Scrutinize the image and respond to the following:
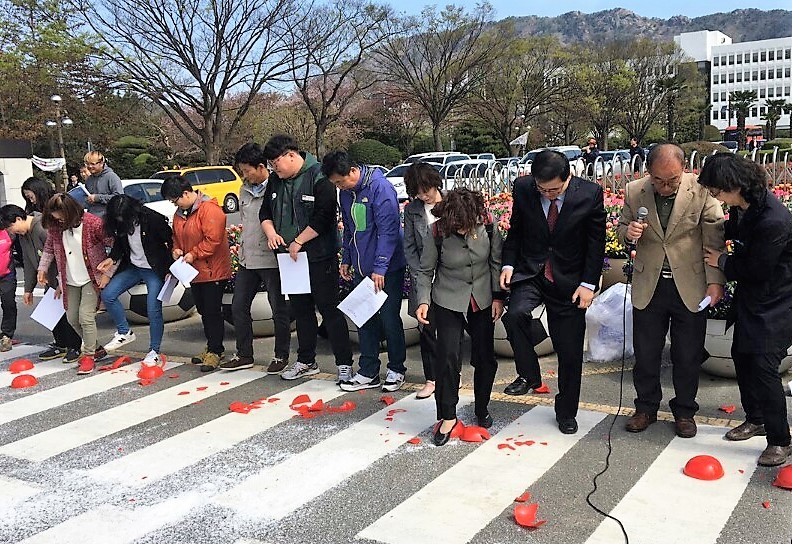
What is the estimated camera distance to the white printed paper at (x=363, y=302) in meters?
5.31

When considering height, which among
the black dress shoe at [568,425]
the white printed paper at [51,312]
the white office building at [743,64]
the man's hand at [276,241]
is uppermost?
the white office building at [743,64]

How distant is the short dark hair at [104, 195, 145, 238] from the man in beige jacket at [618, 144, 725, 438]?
4.24 metres

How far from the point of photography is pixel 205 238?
20.4ft

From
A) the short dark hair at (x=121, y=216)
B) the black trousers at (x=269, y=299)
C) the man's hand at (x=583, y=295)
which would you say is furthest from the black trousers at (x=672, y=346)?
the short dark hair at (x=121, y=216)

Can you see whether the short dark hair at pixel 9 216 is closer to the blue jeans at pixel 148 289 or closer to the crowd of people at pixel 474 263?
the crowd of people at pixel 474 263

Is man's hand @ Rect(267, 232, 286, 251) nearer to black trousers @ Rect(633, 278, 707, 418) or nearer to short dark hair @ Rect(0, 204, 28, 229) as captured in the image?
black trousers @ Rect(633, 278, 707, 418)

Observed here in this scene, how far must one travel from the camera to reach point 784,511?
3.48 meters

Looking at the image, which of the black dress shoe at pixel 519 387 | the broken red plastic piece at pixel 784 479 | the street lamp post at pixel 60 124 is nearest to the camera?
the broken red plastic piece at pixel 784 479

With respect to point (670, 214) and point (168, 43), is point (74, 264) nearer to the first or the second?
point (670, 214)

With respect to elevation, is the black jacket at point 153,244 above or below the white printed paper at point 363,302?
above

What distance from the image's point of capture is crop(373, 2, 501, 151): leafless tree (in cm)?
3534

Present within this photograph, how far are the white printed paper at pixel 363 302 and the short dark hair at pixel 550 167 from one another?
1.56m

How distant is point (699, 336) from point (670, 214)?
0.75 m

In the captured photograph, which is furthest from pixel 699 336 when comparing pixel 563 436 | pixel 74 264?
pixel 74 264
